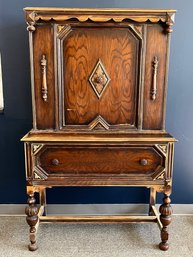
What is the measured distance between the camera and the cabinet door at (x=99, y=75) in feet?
5.56

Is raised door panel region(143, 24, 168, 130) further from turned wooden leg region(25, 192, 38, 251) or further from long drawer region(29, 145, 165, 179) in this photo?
turned wooden leg region(25, 192, 38, 251)

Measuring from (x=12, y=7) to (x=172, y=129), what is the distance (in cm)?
159

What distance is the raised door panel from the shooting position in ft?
5.59

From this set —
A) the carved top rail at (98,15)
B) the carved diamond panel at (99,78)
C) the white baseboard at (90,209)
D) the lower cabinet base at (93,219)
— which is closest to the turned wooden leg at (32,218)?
the lower cabinet base at (93,219)

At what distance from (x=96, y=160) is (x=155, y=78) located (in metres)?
0.67

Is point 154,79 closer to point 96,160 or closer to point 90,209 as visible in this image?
point 96,160

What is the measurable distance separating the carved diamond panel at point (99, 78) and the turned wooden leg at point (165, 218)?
85 cm

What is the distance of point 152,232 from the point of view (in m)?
2.07

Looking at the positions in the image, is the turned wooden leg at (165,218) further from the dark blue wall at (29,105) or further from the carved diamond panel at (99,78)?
the carved diamond panel at (99,78)

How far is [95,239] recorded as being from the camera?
1983 mm

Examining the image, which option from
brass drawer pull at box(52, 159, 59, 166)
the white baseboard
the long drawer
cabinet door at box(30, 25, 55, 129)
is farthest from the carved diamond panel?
the white baseboard

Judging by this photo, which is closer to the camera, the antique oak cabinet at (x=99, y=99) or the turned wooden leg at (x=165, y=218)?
the antique oak cabinet at (x=99, y=99)

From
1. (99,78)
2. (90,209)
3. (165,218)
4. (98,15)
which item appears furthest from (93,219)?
(98,15)

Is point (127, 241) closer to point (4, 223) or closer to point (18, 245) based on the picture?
point (18, 245)
